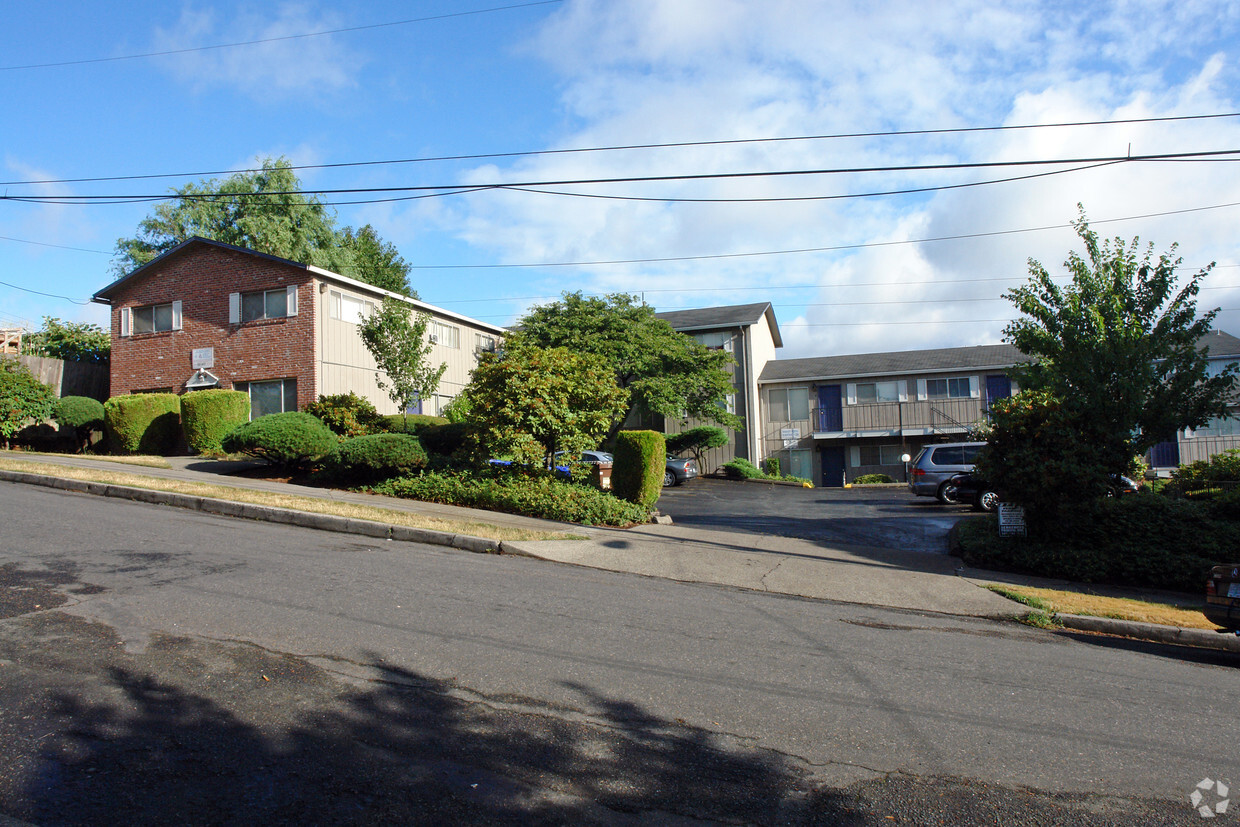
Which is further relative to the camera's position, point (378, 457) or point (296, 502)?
point (378, 457)

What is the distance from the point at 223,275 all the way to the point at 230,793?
76.1ft

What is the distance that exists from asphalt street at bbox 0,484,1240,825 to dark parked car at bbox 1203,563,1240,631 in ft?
1.46

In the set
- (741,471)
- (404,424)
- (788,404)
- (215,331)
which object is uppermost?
(215,331)

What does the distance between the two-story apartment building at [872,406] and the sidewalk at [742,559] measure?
22.7m

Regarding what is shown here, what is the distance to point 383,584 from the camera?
7879 millimetres

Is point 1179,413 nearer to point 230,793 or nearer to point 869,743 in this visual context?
point 869,743

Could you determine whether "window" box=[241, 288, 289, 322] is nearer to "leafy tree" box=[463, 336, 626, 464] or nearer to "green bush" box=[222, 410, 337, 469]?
"green bush" box=[222, 410, 337, 469]

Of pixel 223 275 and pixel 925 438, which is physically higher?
pixel 223 275

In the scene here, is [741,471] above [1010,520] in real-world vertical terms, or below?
above

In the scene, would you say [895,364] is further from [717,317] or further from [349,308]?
[349,308]

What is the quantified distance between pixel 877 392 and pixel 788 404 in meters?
3.96

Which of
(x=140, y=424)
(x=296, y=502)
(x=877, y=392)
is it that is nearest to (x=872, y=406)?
(x=877, y=392)

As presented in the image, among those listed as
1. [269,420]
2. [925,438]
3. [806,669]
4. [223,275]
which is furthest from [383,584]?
[925,438]

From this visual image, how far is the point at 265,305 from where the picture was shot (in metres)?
22.9
